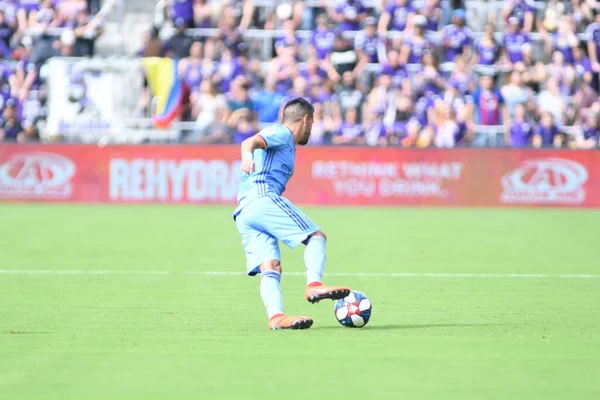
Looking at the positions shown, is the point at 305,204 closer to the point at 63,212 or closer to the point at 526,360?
the point at 63,212

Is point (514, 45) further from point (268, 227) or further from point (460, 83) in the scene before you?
point (268, 227)

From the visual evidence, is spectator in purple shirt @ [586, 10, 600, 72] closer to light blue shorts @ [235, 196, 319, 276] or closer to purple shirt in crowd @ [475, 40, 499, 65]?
purple shirt in crowd @ [475, 40, 499, 65]

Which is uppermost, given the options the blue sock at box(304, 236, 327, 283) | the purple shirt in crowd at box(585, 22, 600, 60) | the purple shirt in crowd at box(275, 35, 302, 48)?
the purple shirt in crowd at box(585, 22, 600, 60)

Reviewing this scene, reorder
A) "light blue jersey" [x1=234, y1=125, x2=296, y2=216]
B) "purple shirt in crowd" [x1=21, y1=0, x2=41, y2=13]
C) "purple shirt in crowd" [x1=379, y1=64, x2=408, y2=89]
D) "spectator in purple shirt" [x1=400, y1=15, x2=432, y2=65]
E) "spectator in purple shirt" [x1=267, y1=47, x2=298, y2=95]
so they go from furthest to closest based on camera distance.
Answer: "purple shirt in crowd" [x1=21, y1=0, x2=41, y2=13]
"spectator in purple shirt" [x1=400, y1=15, x2=432, y2=65]
"purple shirt in crowd" [x1=379, y1=64, x2=408, y2=89]
"spectator in purple shirt" [x1=267, y1=47, x2=298, y2=95]
"light blue jersey" [x1=234, y1=125, x2=296, y2=216]

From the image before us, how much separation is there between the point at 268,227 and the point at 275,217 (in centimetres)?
9

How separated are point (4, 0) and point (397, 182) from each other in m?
10.4

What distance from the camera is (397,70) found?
2412cm

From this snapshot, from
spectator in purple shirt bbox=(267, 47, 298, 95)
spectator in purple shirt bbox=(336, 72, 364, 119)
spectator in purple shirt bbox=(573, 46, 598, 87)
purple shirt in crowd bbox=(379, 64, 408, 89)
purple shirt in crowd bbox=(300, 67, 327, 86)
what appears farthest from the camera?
spectator in purple shirt bbox=(573, 46, 598, 87)

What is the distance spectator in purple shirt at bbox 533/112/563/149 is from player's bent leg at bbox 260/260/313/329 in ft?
51.3

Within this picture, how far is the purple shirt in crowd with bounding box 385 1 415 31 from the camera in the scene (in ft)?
82.7

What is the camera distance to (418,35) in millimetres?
24594

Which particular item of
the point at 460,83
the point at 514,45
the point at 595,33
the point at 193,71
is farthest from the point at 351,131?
the point at 595,33

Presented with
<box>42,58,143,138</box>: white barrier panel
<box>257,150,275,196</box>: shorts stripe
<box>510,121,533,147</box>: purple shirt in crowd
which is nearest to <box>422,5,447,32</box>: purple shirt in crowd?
<box>510,121,533,147</box>: purple shirt in crowd

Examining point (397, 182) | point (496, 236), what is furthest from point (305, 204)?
point (496, 236)
